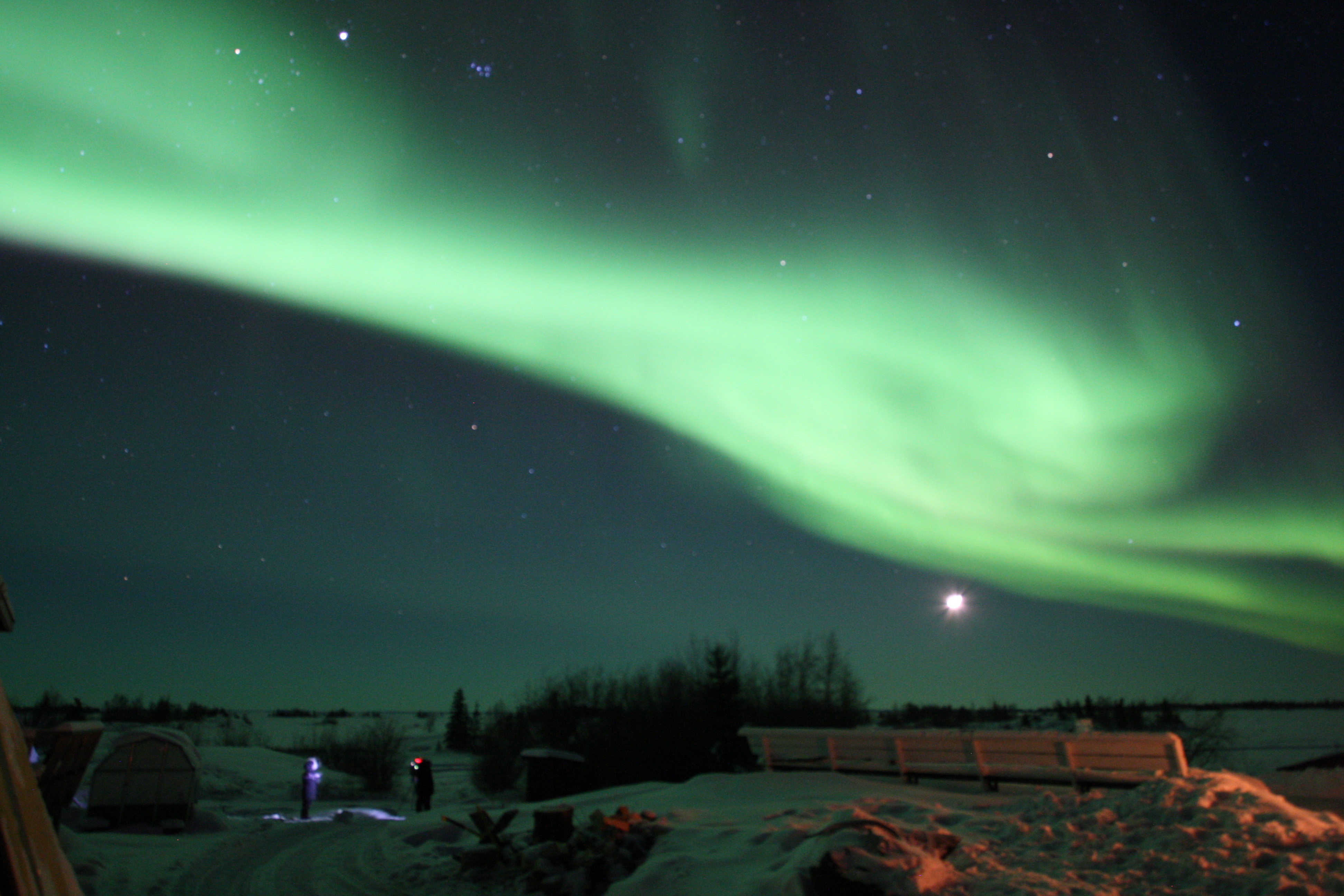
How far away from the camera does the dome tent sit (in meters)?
24.7

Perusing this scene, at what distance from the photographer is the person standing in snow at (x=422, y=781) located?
85.7 ft

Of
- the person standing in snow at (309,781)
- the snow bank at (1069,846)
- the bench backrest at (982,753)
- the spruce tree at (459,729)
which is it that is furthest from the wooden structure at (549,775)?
the spruce tree at (459,729)

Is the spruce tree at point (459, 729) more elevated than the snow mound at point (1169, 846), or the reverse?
the snow mound at point (1169, 846)

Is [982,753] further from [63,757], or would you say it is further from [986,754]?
[63,757]

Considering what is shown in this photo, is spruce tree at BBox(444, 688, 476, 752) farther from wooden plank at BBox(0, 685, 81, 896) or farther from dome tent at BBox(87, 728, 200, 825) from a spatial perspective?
wooden plank at BBox(0, 685, 81, 896)

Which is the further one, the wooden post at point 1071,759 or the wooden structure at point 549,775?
the wooden structure at point 549,775

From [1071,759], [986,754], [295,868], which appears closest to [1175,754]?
[1071,759]

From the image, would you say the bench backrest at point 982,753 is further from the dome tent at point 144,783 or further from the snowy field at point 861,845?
the dome tent at point 144,783

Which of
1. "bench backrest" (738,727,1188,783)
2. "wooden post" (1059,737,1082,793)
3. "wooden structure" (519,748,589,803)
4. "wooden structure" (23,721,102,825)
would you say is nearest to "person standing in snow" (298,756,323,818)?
"wooden structure" (519,748,589,803)

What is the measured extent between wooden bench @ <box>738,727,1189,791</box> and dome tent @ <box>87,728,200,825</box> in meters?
19.3

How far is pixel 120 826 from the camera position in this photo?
79.8ft

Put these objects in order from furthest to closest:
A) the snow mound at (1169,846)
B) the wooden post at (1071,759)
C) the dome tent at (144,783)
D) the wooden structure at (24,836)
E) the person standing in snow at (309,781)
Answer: the person standing in snow at (309,781), the dome tent at (144,783), the wooden post at (1071,759), the snow mound at (1169,846), the wooden structure at (24,836)

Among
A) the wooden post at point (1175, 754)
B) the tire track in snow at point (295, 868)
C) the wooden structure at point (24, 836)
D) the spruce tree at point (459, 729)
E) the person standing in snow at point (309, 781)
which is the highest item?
the wooden structure at point (24, 836)

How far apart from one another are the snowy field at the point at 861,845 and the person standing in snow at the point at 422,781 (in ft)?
22.2
